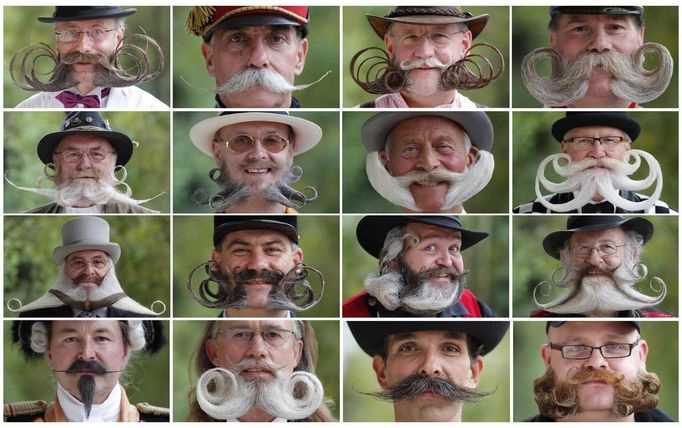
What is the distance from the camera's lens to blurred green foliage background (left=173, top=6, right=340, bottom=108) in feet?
39.7

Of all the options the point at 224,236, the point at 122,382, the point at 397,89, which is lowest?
the point at 122,382

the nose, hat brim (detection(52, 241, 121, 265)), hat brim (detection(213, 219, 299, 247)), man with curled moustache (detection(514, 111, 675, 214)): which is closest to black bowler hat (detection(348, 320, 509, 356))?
hat brim (detection(213, 219, 299, 247))

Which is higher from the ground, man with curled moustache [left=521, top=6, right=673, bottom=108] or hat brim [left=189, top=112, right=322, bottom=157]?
man with curled moustache [left=521, top=6, right=673, bottom=108]

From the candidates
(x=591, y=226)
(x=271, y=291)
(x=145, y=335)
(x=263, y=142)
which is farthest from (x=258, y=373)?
(x=591, y=226)

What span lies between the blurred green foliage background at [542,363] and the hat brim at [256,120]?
174 cm

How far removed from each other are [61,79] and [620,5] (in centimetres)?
349

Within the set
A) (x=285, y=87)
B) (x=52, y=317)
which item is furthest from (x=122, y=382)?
(x=285, y=87)

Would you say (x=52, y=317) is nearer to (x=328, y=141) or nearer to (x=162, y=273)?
(x=162, y=273)

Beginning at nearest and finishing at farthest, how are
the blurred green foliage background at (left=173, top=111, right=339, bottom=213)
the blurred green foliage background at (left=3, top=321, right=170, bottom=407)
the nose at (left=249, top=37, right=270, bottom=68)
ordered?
the nose at (left=249, top=37, right=270, bottom=68), the blurred green foliage background at (left=173, top=111, right=339, bottom=213), the blurred green foliage background at (left=3, top=321, right=170, bottom=407)

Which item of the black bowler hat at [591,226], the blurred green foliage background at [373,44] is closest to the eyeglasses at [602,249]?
the black bowler hat at [591,226]

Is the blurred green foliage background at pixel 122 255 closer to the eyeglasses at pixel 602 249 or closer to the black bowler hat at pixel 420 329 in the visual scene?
the black bowler hat at pixel 420 329

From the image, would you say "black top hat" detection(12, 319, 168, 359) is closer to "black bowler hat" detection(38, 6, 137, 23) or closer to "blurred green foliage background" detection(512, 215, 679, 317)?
"black bowler hat" detection(38, 6, 137, 23)

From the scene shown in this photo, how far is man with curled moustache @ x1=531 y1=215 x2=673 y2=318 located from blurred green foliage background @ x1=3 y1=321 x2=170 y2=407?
2.42 meters

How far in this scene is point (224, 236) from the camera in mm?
12031
